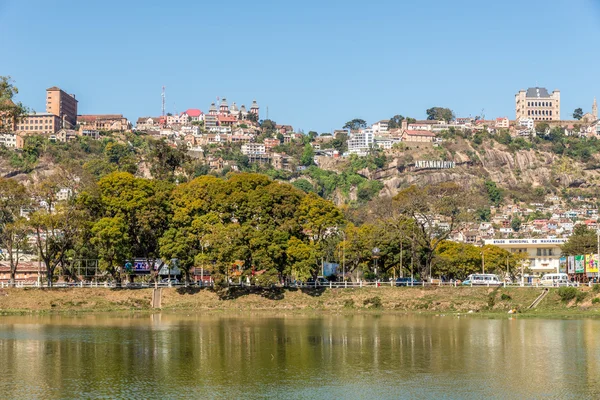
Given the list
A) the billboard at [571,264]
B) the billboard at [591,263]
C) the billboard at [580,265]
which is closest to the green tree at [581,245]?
the billboard at [571,264]

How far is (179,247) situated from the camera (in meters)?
97.1

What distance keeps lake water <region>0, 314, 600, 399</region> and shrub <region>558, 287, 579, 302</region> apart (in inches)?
410

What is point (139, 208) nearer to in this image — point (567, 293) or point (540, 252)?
point (567, 293)

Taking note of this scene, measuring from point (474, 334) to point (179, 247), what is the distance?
38909mm

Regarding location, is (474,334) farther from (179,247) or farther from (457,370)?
(179,247)

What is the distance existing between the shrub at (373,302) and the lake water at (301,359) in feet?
49.7

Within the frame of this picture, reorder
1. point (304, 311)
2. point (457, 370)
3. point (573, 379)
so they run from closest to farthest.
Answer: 1. point (573, 379)
2. point (457, 370)
3. point (304, 311)

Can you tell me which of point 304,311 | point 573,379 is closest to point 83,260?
point 304,311

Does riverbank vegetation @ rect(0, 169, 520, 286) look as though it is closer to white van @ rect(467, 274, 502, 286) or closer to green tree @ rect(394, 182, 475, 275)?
green tree @ rect(394, 182, 475, 275)

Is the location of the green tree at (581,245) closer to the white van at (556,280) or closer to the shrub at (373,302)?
the white van at (556,280)

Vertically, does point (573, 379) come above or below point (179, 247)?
below

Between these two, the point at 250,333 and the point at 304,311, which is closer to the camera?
the point at 250,333

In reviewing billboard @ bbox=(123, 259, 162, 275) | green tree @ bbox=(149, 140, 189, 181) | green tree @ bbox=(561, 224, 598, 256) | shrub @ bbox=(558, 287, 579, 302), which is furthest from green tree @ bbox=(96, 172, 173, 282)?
green tree @ bbox=(561, 224, 598, 256)

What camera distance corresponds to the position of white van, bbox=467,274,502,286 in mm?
98375
